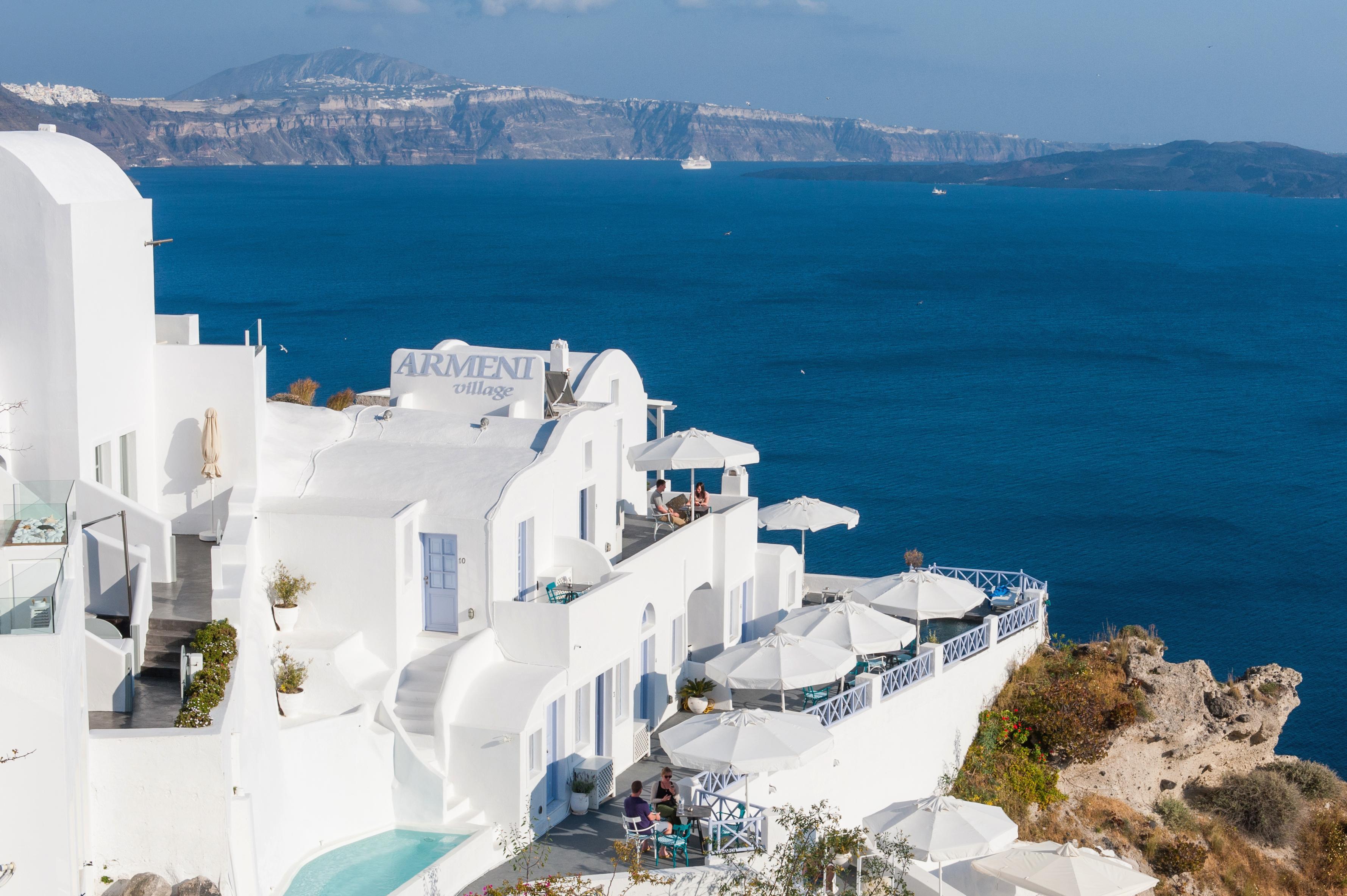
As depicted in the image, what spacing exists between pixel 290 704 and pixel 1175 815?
19.9 m

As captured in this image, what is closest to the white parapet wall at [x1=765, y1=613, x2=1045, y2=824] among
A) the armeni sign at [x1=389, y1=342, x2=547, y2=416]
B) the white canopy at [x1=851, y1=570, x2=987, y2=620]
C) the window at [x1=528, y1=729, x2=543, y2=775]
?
the white canopy at [x1=851, y1=570, x2=987, y2=620]

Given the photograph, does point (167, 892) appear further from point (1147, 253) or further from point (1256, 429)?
point (1147, 253)

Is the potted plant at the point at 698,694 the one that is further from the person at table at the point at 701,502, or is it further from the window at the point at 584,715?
the person at table at the point at 701,502

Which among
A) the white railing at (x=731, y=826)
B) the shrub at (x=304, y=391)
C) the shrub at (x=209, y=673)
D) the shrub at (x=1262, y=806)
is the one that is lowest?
the shrub at (x=1262, y=806)

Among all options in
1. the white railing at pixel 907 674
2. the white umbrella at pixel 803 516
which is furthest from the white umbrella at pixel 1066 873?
the white umbrella at pixel 803 516

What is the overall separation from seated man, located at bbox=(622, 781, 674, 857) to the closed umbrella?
807 centimetres

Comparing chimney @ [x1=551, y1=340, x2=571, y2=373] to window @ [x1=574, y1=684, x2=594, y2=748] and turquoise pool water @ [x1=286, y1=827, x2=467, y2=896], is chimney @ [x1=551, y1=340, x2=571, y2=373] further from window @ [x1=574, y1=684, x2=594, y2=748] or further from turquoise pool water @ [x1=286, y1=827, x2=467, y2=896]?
turquoise pool water @ [x1=286, y1=827, x2=467, y2=896]

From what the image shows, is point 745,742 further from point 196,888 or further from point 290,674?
point 196,888

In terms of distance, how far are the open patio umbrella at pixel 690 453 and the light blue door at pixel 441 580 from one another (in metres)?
8.10

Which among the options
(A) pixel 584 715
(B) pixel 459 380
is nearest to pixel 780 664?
(A) pixel 584 715

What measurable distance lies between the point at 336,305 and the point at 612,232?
272 ft

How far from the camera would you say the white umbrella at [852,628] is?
26.0 meters

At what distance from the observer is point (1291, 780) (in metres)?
32.3

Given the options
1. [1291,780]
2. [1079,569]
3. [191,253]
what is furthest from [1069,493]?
[191,253]
